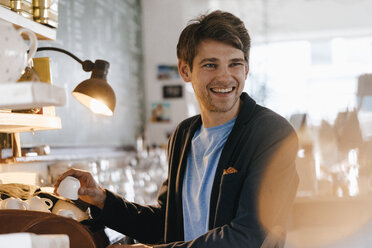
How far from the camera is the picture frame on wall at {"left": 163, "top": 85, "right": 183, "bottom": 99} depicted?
4.99 m

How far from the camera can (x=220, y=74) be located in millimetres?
1655

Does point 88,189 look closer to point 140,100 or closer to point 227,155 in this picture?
point 227,155

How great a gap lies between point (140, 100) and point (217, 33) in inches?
128

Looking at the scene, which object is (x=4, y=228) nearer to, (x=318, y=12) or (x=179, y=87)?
(x=179, y=87)

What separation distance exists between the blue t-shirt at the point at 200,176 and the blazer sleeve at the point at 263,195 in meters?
0.17

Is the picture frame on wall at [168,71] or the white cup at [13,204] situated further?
Result: the picture frame on wall at [168,71]

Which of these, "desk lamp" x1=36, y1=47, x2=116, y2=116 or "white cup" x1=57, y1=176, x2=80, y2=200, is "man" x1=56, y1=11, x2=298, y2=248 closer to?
"white cup" x1=57, y1=176, x2=80, y2=200

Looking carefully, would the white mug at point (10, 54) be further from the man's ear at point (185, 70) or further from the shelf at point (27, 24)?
the man's ear at point (185, 70)

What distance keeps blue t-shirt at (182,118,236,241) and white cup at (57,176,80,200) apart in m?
0.37

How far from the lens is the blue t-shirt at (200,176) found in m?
1.61

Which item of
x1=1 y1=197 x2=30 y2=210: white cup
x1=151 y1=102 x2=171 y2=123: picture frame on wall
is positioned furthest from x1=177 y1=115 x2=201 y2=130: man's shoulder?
x1=151 y1=102 x2=171 y2=123: picture frame on wall

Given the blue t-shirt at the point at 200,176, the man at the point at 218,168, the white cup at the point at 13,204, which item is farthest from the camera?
the blue t-shirt at the point at 200,176

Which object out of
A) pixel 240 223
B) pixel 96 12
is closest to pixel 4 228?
pixel 240 223

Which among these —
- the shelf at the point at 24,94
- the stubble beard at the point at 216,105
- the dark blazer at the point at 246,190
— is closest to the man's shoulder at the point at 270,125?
the dark blazer at the point at 246,190
